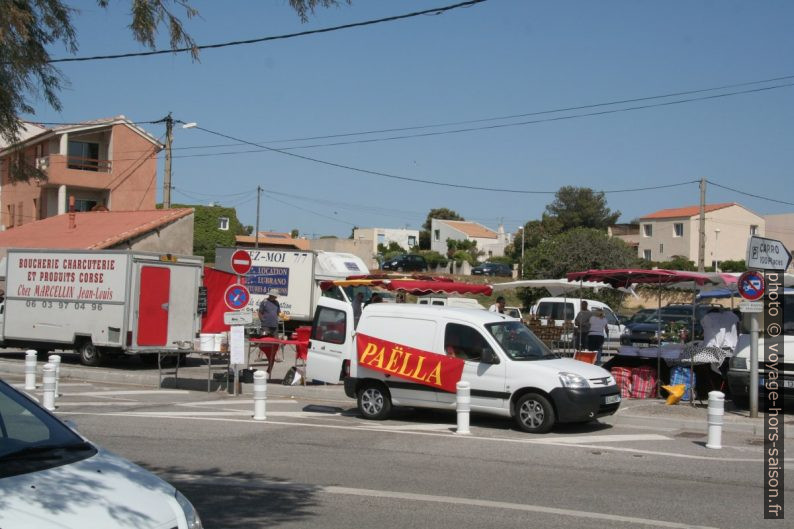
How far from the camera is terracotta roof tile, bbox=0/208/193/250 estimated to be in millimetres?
35688

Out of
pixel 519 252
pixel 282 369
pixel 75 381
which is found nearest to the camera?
pixel 75 381

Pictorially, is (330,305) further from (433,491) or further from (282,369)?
(433,491)

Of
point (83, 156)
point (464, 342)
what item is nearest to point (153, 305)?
point (464, 342)

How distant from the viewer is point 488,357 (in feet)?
43.9

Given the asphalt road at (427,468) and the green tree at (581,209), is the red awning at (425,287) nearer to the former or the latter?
the asphalt road at (427,468)

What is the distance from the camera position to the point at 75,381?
2025cm

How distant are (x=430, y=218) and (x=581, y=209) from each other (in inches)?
773

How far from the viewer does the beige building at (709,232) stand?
7325cm

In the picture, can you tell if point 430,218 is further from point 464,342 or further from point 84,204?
point 464,342

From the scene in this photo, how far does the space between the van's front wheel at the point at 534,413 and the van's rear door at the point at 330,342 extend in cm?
436

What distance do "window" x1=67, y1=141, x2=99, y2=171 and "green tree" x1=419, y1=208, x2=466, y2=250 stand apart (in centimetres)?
6325

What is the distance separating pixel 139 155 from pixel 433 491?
145ft

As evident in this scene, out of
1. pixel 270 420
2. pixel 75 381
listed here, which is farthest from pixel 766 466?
pixel 75 381

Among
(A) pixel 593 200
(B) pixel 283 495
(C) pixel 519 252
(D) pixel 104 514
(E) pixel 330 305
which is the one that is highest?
(A) pixel 593 200
